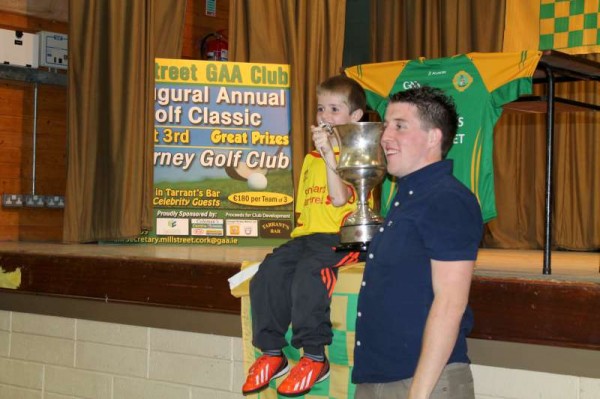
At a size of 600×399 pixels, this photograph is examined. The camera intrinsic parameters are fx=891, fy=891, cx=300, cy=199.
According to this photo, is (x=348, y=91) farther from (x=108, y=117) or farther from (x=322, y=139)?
(x=108, y=117)

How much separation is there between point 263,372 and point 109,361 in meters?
1.46

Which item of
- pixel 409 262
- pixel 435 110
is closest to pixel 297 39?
pixel 435 110

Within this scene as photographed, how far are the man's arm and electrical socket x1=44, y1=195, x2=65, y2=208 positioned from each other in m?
4.44

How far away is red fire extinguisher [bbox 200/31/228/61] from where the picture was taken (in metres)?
6.39

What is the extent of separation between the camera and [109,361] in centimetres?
391

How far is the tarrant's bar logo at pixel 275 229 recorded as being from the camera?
482 centimetres

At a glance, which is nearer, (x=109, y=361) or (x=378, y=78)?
(x=378, y=78)

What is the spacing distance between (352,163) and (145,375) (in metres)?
1.63

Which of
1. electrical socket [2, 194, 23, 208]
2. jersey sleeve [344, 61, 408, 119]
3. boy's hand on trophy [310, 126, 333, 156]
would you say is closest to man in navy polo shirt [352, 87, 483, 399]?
boy's hand on trophy [310, 126, 333, 156]

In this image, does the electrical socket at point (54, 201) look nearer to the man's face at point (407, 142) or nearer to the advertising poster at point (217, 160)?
the advertising poster at point (217, 160)

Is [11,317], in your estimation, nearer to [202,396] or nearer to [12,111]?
[202,396]

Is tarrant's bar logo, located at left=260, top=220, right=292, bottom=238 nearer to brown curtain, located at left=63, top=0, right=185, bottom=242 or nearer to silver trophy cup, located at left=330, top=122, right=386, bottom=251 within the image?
brown curtain, located at left=63, top=0, right=185, bottom=242

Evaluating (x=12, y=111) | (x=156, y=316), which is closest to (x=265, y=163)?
(x=156, y=316)

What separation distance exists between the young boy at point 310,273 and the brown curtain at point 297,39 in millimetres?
2951
